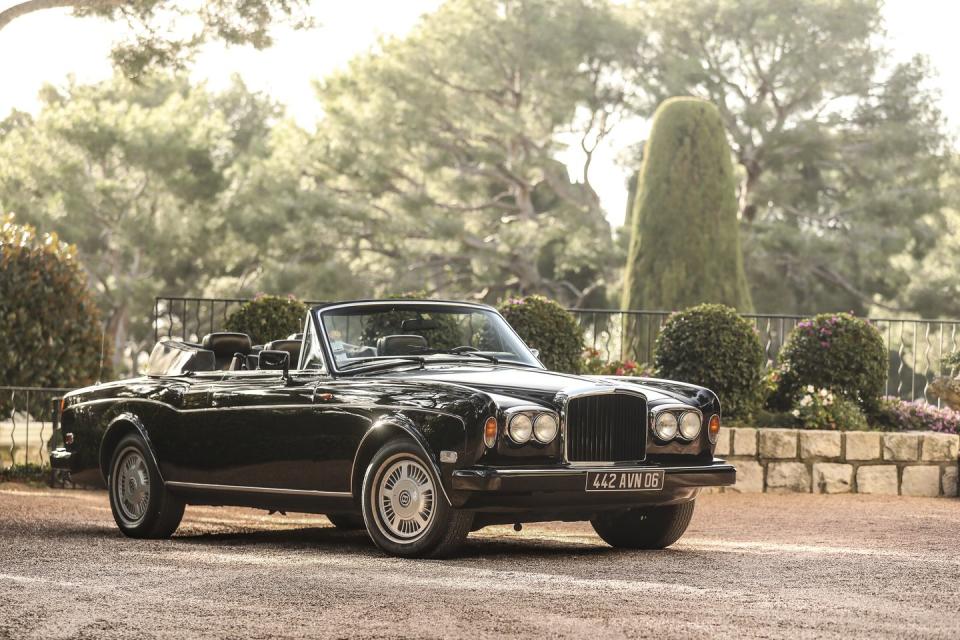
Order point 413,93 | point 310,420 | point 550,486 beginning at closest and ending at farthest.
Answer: point 550,486, point 310,420, point 413,93

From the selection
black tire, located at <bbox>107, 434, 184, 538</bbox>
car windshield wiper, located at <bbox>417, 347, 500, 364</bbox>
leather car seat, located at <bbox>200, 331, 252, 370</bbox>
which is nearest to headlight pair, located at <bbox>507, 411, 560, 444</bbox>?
car windshield wiper, located at <bbox>417, 347, 500, 364</bbox>

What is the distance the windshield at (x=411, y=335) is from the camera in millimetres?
8961

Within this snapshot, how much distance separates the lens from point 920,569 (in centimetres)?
805

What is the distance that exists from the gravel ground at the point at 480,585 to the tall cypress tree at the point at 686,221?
11.1 meters

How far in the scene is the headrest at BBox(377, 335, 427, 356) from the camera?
8.99 m

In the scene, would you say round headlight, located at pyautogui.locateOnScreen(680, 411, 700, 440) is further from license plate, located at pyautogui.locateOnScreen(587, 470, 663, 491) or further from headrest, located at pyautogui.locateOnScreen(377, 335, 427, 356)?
headrest, located at pyautogui.locateOnScreen(377, 335, 427, 356)

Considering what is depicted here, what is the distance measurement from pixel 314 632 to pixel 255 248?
3330 cm

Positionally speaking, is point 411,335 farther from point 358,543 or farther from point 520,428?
point 520,428

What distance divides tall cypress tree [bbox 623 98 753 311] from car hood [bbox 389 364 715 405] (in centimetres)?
1313

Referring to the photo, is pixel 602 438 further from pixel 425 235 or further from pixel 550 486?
pixel 425 235

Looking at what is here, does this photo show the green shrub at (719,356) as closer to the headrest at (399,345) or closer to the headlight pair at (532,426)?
the headrest at (399,345)

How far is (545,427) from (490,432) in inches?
13.8

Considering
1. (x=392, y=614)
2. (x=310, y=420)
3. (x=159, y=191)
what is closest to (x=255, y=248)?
(x=159, y=191)

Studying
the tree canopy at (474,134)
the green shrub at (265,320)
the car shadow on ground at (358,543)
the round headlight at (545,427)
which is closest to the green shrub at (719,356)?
the green shrub at (265,320)
